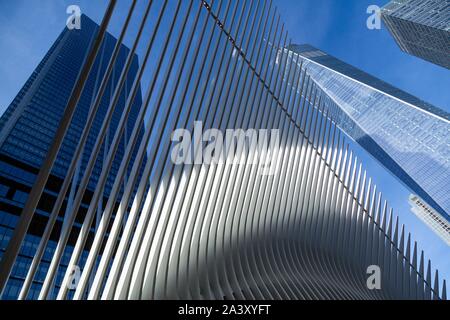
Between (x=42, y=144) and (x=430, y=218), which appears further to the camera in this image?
(x=430, y=218)

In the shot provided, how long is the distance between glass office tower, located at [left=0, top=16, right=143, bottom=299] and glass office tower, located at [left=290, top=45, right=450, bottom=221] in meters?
38.2

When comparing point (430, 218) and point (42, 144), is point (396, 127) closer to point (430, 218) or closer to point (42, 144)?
point (430, 218)

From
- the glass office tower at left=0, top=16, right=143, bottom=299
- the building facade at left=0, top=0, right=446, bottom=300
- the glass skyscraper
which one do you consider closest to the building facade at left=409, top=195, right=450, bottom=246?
the glass skyscraper

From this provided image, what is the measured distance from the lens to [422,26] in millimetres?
57906

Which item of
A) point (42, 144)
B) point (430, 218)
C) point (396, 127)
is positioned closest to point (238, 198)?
point (42, 144)

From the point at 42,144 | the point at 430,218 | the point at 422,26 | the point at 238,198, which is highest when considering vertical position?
the point at 422,26

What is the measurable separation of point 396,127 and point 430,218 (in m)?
43.3

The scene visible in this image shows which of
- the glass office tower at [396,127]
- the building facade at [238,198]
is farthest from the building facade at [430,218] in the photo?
the building facade at [238,198]

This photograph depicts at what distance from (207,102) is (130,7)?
2057 mm

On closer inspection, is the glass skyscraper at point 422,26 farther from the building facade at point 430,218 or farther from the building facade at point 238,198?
the building facade at point 238,198

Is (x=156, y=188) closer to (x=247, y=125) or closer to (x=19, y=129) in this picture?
(x=247, y=125)

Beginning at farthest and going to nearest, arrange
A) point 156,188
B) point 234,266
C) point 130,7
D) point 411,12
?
point 411,12
point 234,266
point 156,188
point 130,7

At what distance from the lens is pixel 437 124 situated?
200 feet
